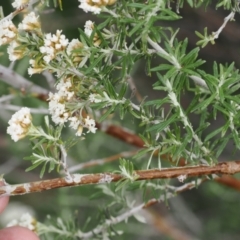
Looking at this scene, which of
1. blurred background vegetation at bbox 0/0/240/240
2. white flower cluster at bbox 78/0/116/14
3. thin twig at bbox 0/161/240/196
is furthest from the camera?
blurred background vegetation at bbox 0/0/240/240

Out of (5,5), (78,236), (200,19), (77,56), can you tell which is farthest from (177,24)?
(77,56)

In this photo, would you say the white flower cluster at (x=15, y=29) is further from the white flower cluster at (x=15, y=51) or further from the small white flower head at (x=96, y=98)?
the small white flower head at (x=96, y=98)

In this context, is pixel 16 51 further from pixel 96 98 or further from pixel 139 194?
pixel 139 194

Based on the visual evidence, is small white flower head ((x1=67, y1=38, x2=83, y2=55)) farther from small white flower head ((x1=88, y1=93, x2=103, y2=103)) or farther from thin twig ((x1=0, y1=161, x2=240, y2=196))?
thin twig ((x1=0, y1=161, x2=240, y2=196))

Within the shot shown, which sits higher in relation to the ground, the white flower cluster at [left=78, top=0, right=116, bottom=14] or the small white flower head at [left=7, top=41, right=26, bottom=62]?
the white flower cluster at [left=78, top=0, right=116, bottom=14]

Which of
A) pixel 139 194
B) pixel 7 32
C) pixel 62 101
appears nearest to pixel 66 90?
pixel 62 101

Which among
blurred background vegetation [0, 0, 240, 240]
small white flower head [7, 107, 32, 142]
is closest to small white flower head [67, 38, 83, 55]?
small white flower head [7, 107, 32, 142]

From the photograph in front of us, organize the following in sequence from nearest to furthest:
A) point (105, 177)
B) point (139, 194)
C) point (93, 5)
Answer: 1. point (93, 5)
2. point (105, 177)
3. point (139, 194)
